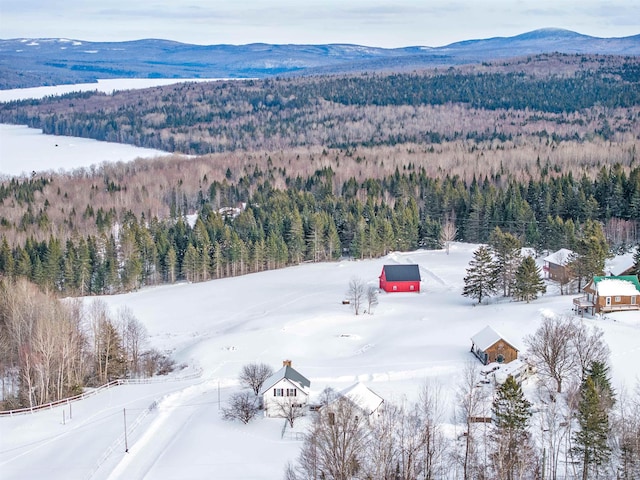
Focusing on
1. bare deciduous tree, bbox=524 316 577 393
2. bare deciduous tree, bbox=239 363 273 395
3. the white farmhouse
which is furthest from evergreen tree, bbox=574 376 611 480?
bare deciduous tree, bbox=239 363 273 395

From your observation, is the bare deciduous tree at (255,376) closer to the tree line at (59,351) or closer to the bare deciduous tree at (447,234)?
the tree line at (59,351)

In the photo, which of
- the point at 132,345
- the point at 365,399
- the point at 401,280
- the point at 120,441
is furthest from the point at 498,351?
the point at 401,280

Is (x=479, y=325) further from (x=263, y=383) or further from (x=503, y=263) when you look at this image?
(x=263, y=383)

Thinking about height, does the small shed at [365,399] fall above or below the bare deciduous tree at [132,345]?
above

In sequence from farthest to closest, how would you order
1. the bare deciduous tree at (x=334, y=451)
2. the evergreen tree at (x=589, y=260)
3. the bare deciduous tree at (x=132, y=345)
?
the evergreen tree at (x=589, y=260) < the bare deciduous tree at (x=132, y=345) < the bare deciduous tree at (x=334, y=451)

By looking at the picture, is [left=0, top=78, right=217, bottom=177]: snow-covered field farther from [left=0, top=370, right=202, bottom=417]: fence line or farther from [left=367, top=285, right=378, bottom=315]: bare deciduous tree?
[left=0, top=370, right=202, bottom=417]: fence line

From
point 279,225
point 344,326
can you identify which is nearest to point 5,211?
point 279,225

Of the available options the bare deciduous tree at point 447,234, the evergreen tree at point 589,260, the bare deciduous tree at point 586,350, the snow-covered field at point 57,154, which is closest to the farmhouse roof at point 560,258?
the evergreen tree at point 589,260
